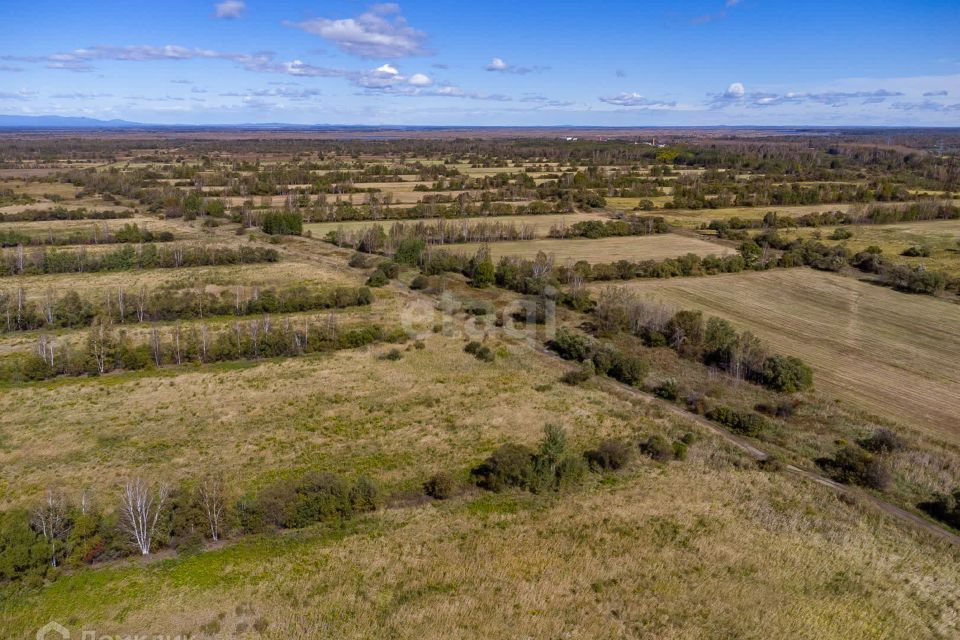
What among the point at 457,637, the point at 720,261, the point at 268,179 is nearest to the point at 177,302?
the point at 457,637

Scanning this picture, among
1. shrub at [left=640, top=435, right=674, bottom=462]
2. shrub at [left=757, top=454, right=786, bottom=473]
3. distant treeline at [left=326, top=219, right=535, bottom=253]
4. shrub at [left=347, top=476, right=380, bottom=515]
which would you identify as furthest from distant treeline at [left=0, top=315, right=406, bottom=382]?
distant treeline at [left=326, top=219, right=535, bottom=253]

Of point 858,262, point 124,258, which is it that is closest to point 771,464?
point 858,262

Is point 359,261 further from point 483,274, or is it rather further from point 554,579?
point 554,579

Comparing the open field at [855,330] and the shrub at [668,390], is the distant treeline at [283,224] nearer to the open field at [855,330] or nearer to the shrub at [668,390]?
the open field at [855,330]

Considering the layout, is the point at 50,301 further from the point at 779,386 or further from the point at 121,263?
the point at 779,386

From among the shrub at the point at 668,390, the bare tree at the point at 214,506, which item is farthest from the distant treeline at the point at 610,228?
the bare tree at the point at 214,506

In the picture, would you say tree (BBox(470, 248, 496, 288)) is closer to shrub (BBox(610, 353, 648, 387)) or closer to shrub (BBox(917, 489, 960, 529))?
shrub (BBox(610, 353, 648, 387))
